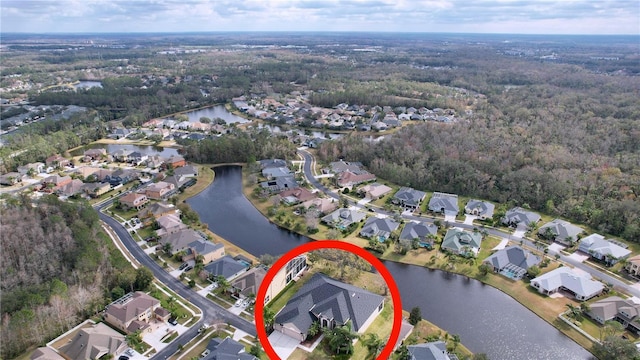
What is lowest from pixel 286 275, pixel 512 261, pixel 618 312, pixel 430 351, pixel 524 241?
pixel 524 241

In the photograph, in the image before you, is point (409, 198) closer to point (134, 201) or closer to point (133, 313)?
point (133, 313)

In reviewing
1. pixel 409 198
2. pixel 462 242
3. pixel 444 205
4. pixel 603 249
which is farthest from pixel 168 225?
pixel 603 249

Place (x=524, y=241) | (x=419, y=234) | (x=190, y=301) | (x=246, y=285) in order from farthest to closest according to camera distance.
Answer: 1. (x=419, y=234)
2. (x=524, y=241)
3. (x=246, y=285)
4. (x=190, y=301)

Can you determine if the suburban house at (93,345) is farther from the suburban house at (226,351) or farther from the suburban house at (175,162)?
the suburban house at (175,162)

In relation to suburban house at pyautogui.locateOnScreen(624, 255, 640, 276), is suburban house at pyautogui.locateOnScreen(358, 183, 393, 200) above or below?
above

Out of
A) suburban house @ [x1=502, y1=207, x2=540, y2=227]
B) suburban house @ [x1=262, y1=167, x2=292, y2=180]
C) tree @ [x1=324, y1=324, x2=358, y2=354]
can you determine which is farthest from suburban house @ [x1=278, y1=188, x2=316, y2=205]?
tree @ [x1=324, y1=324, x2=358, y2=354]

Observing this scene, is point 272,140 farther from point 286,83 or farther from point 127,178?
point 286,83

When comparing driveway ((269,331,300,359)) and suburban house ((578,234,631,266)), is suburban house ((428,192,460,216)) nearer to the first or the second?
suburban house ((578,234,631,266))
